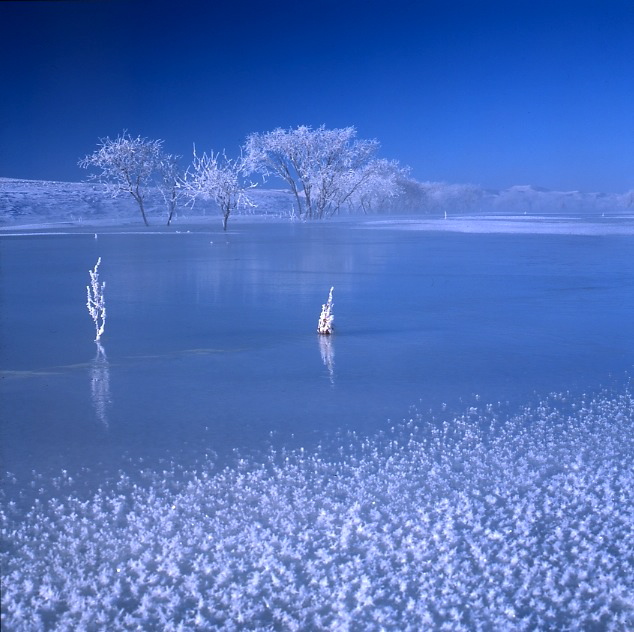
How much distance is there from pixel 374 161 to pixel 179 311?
46.2 meters

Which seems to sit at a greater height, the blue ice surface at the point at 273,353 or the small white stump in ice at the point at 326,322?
the small white stump in ice at the point at 326,322

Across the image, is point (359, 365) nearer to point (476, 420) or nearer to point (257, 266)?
point (476, 420)

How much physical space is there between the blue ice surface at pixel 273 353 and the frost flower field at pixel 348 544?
18.9 inches

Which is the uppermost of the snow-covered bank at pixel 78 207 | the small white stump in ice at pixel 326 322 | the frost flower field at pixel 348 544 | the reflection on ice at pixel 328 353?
the snow-covered bank at pixel 78 207

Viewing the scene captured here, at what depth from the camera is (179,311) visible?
8203 millimetres

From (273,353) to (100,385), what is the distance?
4.98ft

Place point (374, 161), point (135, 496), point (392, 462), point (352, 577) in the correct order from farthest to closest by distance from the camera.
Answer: point (374, 161), point (392, 462), point (135, 496), point (352, 577)

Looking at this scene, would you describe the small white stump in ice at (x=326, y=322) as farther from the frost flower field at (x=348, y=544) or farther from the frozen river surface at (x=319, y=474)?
the frost flower field at (x=348, y=544)

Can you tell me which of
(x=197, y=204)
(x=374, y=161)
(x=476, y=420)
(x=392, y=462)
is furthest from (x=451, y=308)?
(x=197, y=204)

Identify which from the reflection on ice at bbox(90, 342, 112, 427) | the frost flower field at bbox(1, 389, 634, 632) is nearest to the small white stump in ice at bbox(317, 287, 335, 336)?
the reflection on ice at bbox(90, 342, 112, 427)

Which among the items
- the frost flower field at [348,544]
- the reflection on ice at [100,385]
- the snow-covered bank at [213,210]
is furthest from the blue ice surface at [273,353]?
the snow-covered bank at [213,210]

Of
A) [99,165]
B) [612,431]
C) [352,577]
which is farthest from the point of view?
[99,165]

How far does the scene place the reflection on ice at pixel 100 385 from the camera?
4367 mm

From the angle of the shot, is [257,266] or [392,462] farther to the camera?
[257,266]
